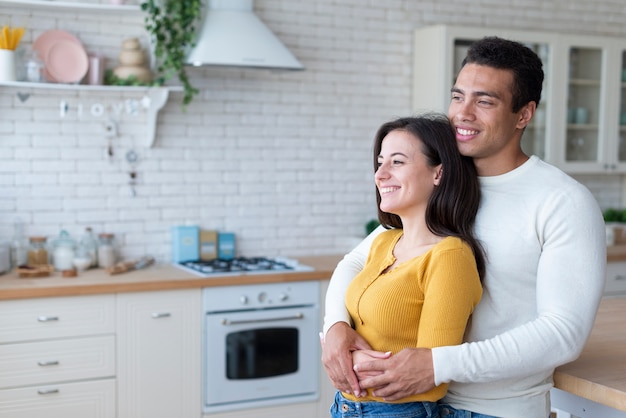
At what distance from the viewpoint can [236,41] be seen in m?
4.29

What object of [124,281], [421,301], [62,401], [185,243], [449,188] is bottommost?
[62,401]

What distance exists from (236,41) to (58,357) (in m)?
1.79

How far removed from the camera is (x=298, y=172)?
16.1 ft

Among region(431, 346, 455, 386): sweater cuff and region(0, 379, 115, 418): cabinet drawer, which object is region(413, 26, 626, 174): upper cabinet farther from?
region(431, 346, 455, 386): sweater cuff

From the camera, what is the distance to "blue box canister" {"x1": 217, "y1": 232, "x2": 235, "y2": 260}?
4699 mm

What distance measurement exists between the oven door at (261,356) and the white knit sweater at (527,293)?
2.05 meters

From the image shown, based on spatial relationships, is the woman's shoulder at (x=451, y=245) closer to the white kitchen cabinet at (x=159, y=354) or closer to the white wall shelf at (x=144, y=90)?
the white kitchen cabinet at (x=159, y=354)

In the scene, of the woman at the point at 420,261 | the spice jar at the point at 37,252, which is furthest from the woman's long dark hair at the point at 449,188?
the spice jar at the point at 37,252

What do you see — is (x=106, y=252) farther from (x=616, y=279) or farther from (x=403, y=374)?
(x=616, y=279)

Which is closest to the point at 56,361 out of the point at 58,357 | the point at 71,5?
the point at 58,357

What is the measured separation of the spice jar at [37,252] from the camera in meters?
4.24

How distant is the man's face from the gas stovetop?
228 cm

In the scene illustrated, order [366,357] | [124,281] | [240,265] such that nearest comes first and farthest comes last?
[366,357] → [124,281] → [240,265]

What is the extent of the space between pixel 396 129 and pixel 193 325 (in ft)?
7.30
